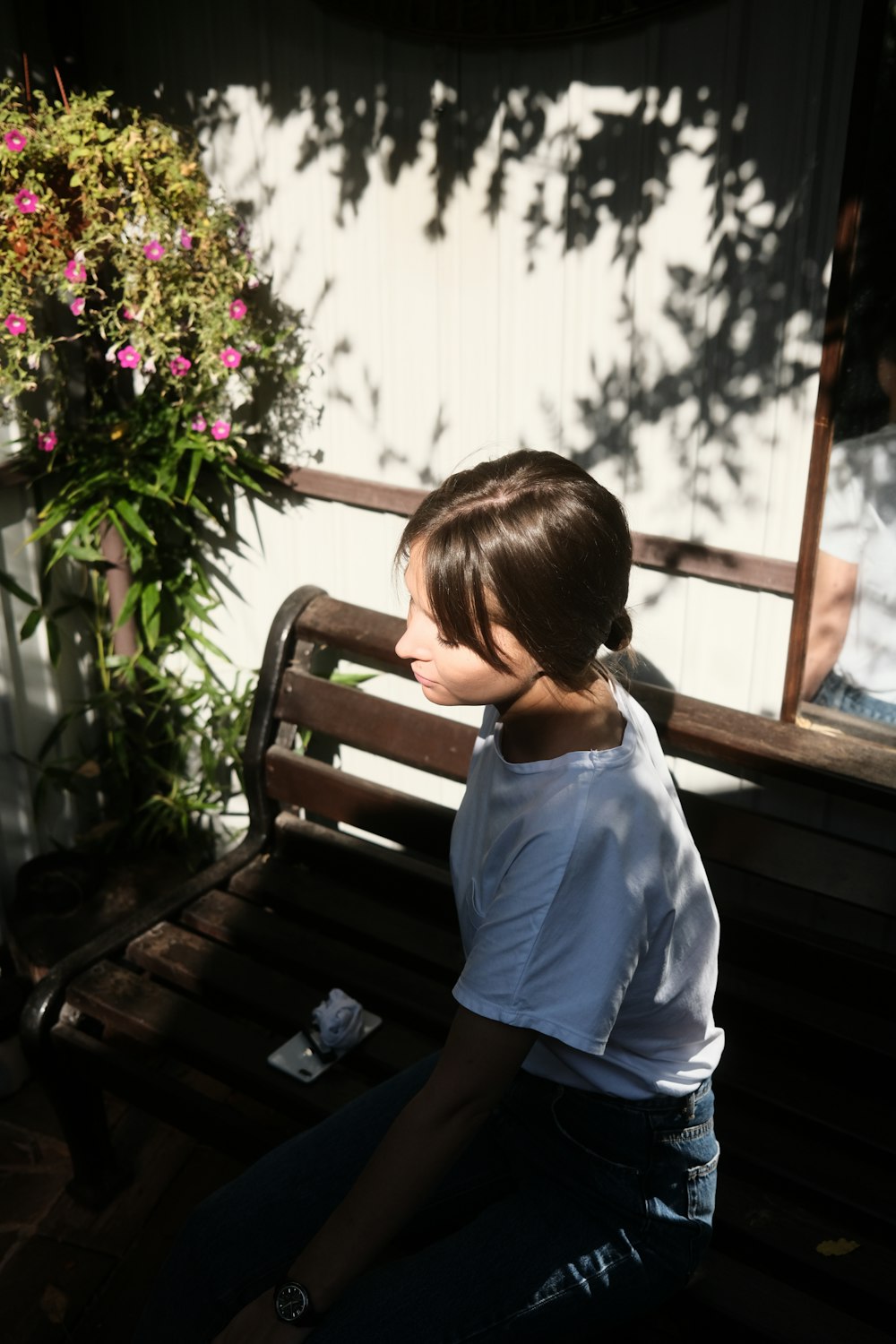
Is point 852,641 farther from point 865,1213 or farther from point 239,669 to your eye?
point 239,669

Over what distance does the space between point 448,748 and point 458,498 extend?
130cm

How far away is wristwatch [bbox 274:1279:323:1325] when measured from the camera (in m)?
1.79

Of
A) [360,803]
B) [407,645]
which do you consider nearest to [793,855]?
[360,803]

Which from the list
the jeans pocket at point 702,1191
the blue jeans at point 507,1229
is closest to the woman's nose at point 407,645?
the blue jeans at point 507,1229

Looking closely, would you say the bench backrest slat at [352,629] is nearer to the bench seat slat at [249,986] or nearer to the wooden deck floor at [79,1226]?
the bench seat slat at [249,986]

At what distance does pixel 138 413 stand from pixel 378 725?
1.24 metres

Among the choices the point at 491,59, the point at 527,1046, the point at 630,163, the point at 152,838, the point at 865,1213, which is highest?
the point at 491,59

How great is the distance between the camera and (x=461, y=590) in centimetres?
176

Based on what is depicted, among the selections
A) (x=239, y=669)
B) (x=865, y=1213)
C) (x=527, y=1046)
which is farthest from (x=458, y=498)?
(x=239, y=669)

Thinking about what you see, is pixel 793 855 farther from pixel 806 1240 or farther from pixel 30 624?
pixel 30 624

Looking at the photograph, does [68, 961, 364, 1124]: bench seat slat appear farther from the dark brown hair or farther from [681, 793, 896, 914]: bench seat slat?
the dark brown hair

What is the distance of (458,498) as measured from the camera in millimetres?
1850

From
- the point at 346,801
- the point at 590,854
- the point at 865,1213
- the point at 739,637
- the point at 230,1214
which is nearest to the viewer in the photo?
the point at 590,854

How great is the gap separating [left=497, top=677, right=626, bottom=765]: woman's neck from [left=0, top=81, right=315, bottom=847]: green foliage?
6.02 feet
